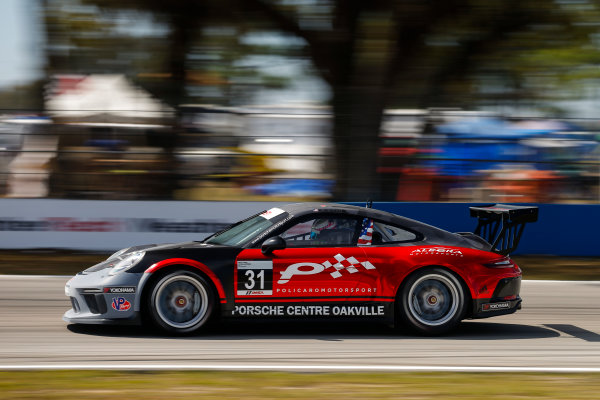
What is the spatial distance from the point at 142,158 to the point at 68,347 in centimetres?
927

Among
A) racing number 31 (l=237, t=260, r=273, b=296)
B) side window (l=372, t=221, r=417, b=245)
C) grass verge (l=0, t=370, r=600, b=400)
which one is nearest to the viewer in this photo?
grass verge (l=0, t=370, r=600, b=400)

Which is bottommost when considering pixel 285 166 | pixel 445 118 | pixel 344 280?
pixel 344 280

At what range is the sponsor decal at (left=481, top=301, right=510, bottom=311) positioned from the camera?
7.09 metres

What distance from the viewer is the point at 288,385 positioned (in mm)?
5219

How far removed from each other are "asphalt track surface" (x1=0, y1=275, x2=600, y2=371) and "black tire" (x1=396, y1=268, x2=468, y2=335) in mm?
129

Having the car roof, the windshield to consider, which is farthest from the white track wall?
the car roof

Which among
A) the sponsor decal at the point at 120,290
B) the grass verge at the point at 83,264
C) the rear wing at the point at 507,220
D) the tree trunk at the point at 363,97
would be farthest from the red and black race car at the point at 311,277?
the tree trunk at the point at 363,97

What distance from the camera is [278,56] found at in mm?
16484

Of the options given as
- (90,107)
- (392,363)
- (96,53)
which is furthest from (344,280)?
(96,53)

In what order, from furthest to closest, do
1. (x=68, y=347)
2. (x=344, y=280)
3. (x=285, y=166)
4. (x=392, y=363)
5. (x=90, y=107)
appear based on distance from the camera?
(x=90, y=107) → (x=285, y=166) → (x=344, y=280) → (x=68, y=347) → (x=392, y=363)

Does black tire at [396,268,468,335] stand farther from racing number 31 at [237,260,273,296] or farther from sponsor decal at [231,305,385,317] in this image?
racing number 31 at [237,260,273,296]

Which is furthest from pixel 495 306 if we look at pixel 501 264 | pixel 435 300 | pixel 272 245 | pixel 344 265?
pixel 272 245

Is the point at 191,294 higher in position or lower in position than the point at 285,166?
lower

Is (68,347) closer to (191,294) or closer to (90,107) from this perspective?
(191,294)
